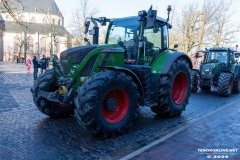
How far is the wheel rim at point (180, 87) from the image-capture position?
23.1 ft

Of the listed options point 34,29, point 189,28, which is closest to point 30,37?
point 34,29

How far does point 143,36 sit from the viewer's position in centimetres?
625

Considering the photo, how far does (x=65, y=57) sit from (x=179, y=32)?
2632cm

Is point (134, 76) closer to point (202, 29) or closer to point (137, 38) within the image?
point (137, 38)

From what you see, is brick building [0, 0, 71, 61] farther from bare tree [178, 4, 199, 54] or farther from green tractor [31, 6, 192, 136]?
green tractor [31, 6, 192, 136]

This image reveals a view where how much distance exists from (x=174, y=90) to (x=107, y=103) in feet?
9.27

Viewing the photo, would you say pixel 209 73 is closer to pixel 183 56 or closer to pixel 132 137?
pixel 183 56

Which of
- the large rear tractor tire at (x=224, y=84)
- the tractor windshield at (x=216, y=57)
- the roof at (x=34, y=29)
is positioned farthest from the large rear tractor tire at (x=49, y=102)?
the roof at (x=34, y=29)

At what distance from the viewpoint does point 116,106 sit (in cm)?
517

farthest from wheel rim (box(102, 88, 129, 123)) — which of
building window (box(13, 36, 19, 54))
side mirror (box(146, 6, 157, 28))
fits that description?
building window (box(13, 36, 19, 54))

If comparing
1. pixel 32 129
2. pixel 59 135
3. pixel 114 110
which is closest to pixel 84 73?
pixel 114 110

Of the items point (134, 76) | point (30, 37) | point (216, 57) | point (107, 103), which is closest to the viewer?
point (107, 103)

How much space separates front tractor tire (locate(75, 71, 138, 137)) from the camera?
175 inches

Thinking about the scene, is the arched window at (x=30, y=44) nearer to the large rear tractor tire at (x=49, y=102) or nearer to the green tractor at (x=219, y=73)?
the green tractor at (x=219, y=73)
